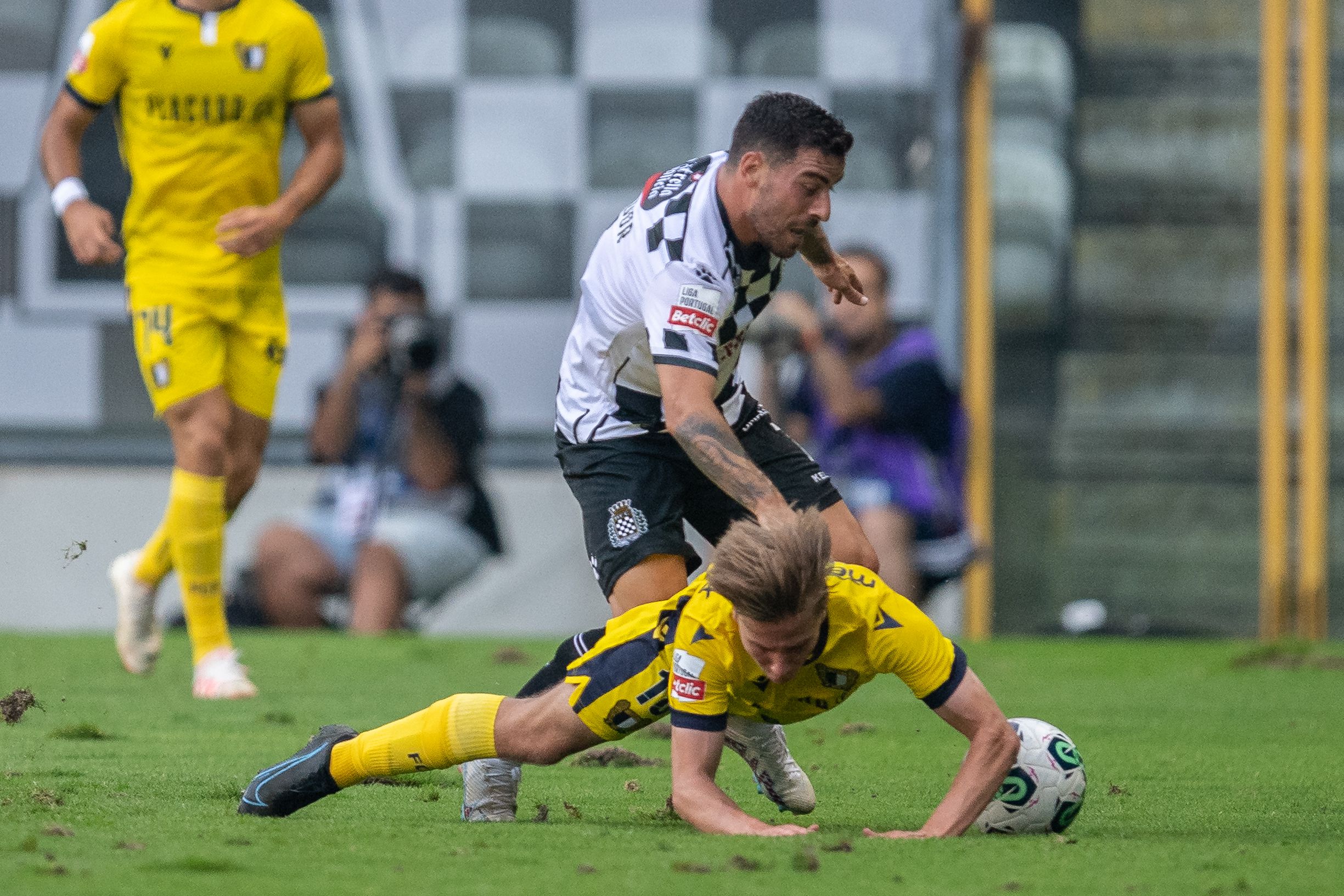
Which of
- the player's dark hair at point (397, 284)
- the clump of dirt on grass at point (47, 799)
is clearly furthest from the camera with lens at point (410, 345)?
the clump of dirt on grass at point (47, 799)

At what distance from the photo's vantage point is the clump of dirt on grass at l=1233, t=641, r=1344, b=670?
7105 mm

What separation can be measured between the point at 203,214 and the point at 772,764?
281cm

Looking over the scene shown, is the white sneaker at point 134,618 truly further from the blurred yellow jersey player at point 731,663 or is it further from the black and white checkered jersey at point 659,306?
the blurred yellow jersey player at point 731,663

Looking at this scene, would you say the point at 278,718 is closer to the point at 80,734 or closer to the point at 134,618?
the point at 80,734

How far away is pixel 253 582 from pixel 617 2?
354cm

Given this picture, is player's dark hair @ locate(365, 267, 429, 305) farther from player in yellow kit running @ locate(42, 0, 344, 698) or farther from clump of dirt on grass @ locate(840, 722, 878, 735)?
clump of dirt on grass @ locate(840, 722, 878, 735)

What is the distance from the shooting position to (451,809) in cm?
368

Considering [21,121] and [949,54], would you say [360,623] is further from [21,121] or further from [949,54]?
[949,54]

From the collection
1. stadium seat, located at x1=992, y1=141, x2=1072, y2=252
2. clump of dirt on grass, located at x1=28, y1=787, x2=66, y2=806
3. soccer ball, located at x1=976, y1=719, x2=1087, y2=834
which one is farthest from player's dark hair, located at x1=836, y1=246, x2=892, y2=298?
clump of dirt on grass, located at x1=28, y1=787, x2=66, y2=806

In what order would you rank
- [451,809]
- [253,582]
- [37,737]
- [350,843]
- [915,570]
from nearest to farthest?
[350,843], [451,809], [37,737], [915,570], [253,582]

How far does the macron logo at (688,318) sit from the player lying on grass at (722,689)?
0.60 m

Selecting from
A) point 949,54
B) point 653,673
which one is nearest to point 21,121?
point 949,54

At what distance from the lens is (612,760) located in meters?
4.45

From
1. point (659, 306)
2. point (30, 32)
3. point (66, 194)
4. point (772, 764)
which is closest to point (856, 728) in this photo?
point (772, 764)
